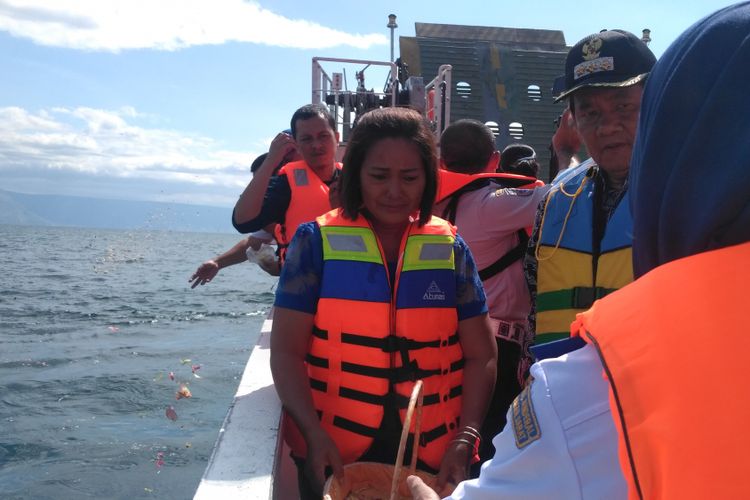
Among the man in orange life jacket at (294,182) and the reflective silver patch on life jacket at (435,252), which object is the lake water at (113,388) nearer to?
the man in orange life jacket at (294,182)

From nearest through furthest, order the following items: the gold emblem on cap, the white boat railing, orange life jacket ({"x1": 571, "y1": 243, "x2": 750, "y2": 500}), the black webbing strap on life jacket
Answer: orange life jacket ({"x1": 571, "y1": 243, "x2": 750, "y2": 500}), the white boat railing, the gold emblem on cap, the black webbing strap on life jacket


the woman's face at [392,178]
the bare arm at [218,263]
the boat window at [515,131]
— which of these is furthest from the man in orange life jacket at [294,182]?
the boat window at [515,131]

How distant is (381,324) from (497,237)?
0.84 meters

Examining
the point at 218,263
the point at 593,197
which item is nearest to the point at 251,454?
the point at 593,197

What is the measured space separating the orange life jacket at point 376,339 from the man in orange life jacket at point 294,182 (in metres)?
1.09

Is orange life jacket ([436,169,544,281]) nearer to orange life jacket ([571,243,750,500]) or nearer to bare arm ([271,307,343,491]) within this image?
bare arm ([271,307,343,491])

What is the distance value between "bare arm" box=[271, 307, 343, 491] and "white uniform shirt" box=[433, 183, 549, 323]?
3.02 ft

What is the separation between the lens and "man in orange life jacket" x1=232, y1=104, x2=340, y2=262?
301 cm

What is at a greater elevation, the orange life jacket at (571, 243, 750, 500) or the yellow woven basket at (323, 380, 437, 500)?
the orange life jacket at (571, 243, 750, 500)

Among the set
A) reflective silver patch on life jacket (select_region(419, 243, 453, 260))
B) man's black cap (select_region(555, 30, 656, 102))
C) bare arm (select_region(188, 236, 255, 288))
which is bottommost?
bare arm (select_region(188, 236, 255, 288))

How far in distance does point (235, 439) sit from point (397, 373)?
526 mm

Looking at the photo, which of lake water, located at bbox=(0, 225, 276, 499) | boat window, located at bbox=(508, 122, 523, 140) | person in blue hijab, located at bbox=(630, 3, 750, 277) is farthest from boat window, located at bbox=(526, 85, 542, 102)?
person in blue hijab, located at bbox=(630, 3, 750, 277)

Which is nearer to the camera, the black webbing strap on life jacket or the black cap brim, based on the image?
the black cap brim

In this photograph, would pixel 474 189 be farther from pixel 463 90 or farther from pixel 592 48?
pixel 463 90
